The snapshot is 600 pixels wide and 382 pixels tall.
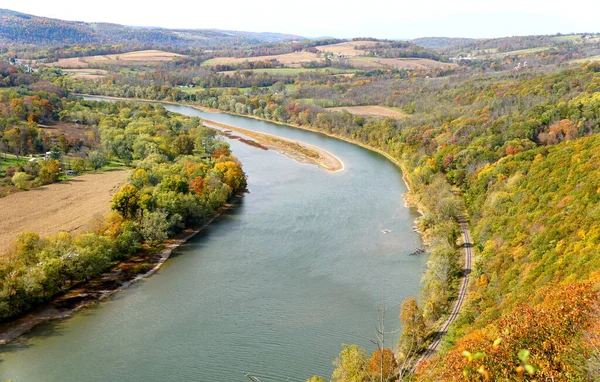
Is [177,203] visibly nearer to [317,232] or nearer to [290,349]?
[317,232]

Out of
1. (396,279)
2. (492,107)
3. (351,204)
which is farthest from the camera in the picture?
(492,107)

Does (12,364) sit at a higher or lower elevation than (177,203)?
lower

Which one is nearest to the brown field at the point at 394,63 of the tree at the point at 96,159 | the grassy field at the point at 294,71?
the grassy field at the point at 294,71

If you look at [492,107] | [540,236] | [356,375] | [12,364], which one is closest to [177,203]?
[12,364]

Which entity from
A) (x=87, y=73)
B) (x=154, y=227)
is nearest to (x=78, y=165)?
(x=154, y=227)

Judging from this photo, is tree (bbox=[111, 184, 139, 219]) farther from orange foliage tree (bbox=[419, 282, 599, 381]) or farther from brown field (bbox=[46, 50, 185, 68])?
brown field (bbox=[46, 50, 185, 68])

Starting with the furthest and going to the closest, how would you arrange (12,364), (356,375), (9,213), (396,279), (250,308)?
(9,213), (396,279), (250,308), (12,364), (356,375)

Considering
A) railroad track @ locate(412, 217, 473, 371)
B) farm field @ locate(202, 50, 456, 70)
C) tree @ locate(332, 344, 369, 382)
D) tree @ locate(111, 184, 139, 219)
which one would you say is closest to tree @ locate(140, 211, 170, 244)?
tree @ locate(111, 184, 139, 219)
